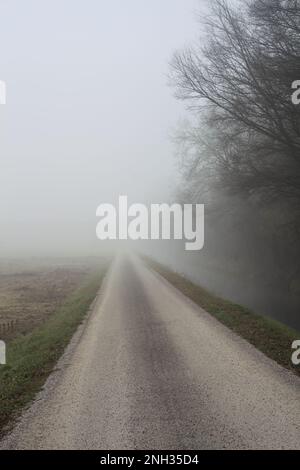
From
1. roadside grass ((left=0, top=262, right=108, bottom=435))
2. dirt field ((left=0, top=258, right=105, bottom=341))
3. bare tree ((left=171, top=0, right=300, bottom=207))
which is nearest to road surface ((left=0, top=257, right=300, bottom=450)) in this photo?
roadside grass ((left=0, top=262, right=108, bottom=435))

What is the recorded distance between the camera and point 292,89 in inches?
704

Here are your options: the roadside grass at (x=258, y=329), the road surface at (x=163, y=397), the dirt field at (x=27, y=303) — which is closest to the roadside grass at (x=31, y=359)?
the road surface at (x=163, y=397)

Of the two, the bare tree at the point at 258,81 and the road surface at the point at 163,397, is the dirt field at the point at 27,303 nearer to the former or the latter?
the road surface at the point at 163,397

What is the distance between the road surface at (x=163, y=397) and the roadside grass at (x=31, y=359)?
0.30 m

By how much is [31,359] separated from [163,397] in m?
4.77

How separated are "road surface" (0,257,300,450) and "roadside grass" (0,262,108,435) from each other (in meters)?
0.30

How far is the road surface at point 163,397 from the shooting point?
6418 millimetres

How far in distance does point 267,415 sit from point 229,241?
1571 inches

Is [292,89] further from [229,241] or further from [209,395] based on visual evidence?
[229,241]

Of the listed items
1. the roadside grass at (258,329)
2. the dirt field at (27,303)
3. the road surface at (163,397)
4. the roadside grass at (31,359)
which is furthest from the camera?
the dirt field at (27,303)

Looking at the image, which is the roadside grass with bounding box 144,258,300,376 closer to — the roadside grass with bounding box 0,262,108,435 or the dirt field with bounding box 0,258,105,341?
the roadside grass with bounding box 0,262,108,435

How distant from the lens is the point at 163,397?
8.09m

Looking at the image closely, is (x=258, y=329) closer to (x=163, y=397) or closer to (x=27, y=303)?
(x=163, y=397)

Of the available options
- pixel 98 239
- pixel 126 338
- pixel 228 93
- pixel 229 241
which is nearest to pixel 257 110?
pixel 228 93
